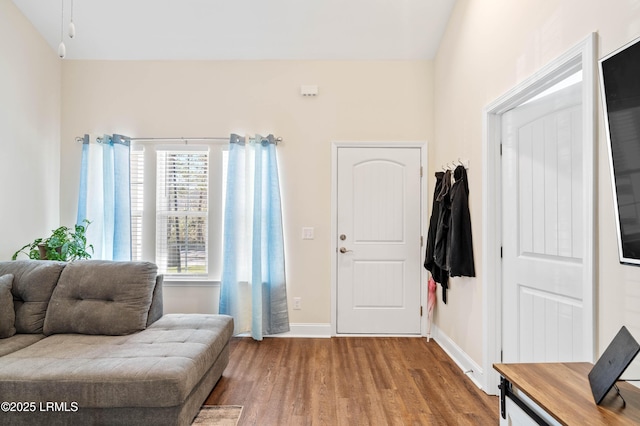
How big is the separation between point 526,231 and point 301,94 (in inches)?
103

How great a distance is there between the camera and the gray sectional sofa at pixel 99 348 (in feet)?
6.16

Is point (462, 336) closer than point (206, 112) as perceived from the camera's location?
Yes

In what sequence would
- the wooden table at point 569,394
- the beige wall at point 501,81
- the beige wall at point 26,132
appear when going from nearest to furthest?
the wooden table at point 569,394
the beige wall at point 501,81
the beige wall at point 26,132

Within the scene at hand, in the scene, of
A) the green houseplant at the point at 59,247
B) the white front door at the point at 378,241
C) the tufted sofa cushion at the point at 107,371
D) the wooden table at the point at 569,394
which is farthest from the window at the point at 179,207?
the wooden table at the point at 569,394

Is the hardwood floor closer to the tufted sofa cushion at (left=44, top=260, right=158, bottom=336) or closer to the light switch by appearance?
the tufted sofa cushion at (left=44, top=260, right=158, bottom=336)

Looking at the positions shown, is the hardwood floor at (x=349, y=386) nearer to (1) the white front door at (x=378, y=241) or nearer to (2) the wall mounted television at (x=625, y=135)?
(1) the white front door at (x=378, y=241)

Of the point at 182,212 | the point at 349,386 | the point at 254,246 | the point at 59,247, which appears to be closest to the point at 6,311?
the point at 59,247

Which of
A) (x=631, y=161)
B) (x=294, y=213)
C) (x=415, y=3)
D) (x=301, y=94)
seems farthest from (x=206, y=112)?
(x=631, y=161)

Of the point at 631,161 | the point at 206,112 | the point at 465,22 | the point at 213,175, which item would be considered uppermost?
the point at 465,22

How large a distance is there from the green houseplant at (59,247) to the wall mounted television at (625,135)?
13.6ft

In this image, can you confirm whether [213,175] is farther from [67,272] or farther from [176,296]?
[67,272]

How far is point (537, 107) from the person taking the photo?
225 centimetres

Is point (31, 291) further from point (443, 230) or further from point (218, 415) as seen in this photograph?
point (443, 230)

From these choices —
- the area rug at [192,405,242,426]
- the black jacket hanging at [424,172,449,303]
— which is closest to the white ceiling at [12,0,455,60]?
the black jacket hanging at [424,172,449,303]
